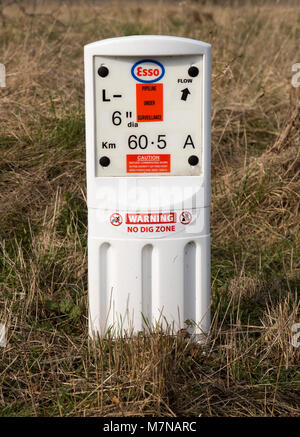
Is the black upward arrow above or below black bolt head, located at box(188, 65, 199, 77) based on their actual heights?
below

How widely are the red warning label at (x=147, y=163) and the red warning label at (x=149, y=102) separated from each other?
0.17m

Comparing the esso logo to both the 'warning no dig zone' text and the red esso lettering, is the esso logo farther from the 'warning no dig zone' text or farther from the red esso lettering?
the 'warning no dig zone' text

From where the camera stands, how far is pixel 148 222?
3012 mm

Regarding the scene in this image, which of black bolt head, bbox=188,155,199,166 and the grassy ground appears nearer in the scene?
the grassy ground

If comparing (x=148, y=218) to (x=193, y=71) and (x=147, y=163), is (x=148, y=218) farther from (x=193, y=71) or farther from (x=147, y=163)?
(x=193, y=71)

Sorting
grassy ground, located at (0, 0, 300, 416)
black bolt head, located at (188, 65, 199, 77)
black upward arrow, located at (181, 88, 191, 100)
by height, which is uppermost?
black bolt head, located at (188, 65, 199, 77)

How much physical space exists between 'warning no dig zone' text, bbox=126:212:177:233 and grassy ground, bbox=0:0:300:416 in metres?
0.50

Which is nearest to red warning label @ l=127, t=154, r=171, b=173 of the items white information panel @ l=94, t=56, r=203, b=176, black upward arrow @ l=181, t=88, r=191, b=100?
white information panel @ l=94, t=56, r=203, b=176

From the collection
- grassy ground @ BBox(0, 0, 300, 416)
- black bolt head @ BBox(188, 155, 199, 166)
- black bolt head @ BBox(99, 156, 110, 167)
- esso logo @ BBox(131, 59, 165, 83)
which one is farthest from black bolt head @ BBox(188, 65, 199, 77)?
grassy ground @ BBox(0, 0, 300, 416)

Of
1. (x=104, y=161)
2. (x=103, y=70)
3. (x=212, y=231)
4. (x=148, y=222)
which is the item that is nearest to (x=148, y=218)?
(x=148, y=222)

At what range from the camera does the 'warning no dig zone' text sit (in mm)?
3010

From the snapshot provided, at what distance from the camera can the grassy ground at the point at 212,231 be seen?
2898 millimetres

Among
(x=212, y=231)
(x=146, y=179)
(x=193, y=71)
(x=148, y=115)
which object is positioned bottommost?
(x=212, y=231)

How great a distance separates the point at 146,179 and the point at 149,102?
0.36 metres
